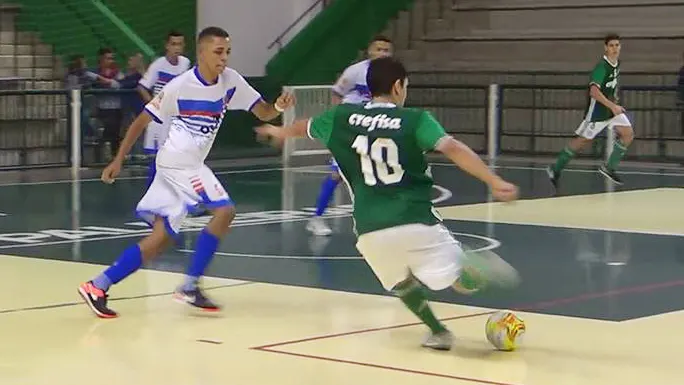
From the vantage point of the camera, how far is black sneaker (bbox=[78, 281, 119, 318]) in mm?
8875

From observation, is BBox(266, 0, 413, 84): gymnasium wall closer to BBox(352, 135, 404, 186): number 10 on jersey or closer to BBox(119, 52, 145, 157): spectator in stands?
BBox(119, 52, 145, 157): spectator in stands

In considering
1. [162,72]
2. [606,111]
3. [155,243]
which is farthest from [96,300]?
[606,111]

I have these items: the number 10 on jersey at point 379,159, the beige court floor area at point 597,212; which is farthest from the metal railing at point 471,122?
the number 10 on jersey at point 379,159

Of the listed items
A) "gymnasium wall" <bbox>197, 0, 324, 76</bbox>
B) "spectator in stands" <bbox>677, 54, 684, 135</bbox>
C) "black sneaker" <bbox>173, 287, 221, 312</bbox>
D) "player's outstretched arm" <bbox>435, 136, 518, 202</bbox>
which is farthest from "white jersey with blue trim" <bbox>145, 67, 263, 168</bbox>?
"gymnasium wall" <bbox>197, 0, 324, 76</bbox>

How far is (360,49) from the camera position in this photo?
1128 inches

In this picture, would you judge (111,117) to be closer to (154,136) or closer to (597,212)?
(154,136)

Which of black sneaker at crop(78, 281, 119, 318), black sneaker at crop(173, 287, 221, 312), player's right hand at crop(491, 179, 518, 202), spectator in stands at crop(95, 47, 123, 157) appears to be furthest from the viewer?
spectator in stands at crop(95, 47, 123, 157)

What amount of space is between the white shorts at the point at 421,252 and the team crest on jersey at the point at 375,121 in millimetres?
528

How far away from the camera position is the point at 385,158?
765 cm

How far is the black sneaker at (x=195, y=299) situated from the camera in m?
9.10

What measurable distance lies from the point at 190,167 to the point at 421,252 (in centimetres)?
219

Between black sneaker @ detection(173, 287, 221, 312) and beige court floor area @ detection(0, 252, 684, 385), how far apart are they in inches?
3.6

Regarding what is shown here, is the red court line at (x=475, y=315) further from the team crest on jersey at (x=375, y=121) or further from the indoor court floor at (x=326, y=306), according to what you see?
the team crest on jersey at (x=375, y=121)

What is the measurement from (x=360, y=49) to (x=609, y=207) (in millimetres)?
13065
